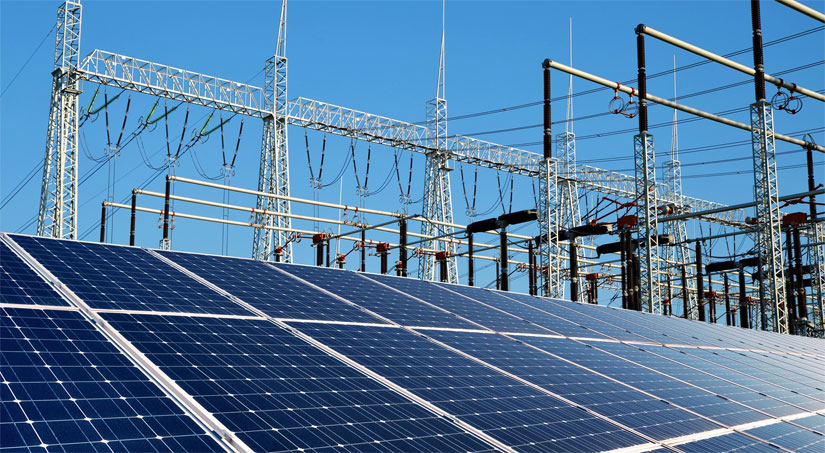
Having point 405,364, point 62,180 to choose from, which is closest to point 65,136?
point 62,180

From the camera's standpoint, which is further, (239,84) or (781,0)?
(239,84)

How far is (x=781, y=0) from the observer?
3128 cm

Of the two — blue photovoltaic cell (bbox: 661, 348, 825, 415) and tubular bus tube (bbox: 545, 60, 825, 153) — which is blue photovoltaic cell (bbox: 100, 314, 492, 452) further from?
tubular bus tube (bbox: 545, 60, 825, 153)

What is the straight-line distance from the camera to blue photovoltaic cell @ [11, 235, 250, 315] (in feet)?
35.5

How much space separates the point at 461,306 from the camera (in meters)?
16.8

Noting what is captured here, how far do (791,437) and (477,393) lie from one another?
5465mm

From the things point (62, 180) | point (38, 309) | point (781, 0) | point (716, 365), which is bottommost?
point (716, 365)

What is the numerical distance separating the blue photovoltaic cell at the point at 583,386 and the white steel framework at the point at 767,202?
22216 mm

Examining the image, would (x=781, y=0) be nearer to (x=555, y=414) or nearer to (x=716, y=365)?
(x=716, y=365)

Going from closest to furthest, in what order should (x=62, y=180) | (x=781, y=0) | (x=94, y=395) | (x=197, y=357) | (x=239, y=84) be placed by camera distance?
1. (x=94, y=395)
2. (x=197, y=357)
3. (x=781, y=0)
4. (x=62, y=180)
5. (x=239, y=84)

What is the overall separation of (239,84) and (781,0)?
36.9m

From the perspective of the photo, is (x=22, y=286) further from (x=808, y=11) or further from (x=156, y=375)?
(x=808, y=11)

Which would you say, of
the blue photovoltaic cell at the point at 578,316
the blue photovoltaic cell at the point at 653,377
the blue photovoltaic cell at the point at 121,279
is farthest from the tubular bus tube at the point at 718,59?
the blue photovoltaic cell at the point at 121,279

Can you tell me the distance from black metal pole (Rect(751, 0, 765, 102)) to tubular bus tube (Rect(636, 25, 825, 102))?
52cm
